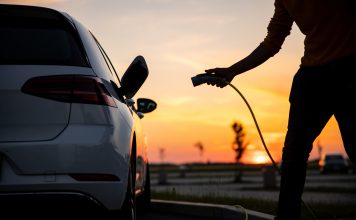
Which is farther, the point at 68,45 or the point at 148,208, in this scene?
the point at 148,208

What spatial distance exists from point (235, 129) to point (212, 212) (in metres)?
101

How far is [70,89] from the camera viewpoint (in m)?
3.79

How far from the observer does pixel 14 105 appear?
366 centimetres

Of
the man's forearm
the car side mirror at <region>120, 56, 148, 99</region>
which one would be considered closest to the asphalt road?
the car side mirror at <region>120, 56, 148, 99</region>

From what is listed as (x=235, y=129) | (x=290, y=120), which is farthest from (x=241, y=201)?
(x=235, y=129)

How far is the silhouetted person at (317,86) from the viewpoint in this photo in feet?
11.9

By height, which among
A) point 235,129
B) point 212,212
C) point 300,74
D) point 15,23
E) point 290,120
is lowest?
point 212,212

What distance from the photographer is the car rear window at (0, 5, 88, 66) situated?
387cm

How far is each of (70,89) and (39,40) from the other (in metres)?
0.45

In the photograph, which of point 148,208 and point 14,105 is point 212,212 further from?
point 14,105

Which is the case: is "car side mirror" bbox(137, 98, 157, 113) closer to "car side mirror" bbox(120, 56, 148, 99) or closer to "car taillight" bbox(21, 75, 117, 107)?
"car side mirror" bbox(120, 56, 148, 99)

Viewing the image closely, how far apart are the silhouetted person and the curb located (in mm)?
2131

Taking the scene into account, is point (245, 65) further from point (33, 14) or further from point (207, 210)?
point (207, 210)

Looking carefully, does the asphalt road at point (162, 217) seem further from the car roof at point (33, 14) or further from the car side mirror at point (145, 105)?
the car roof at point (33, 14)
